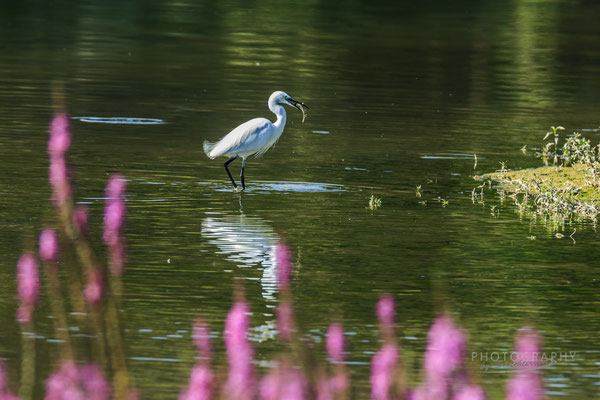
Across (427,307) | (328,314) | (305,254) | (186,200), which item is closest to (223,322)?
(328,314)

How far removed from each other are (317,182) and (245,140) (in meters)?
1.11

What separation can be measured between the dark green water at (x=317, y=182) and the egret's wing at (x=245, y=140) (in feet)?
1.38

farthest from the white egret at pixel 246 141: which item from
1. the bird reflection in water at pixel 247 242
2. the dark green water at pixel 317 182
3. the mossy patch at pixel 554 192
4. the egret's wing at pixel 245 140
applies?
the mossy patch at pixel 554 192

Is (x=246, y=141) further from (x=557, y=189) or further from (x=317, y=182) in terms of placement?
(x=557, y=189)

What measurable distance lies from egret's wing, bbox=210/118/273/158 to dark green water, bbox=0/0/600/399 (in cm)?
42

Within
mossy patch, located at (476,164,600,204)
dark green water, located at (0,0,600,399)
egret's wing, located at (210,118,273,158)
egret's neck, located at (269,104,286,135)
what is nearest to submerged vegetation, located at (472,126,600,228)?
mossy patch, located at (476,164,600,204)

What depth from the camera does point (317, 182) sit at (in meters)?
15.8

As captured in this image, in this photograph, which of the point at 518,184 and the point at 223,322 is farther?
the point at 518,184

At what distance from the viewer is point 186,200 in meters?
14.1

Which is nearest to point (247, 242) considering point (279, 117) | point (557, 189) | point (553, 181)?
point (557, 189)

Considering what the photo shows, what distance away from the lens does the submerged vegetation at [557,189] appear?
14273mm

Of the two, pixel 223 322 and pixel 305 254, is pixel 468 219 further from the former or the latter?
pixel 223 322

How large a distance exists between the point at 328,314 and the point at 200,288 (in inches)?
47.0

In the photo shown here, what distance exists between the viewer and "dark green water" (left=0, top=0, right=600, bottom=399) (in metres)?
9.08
